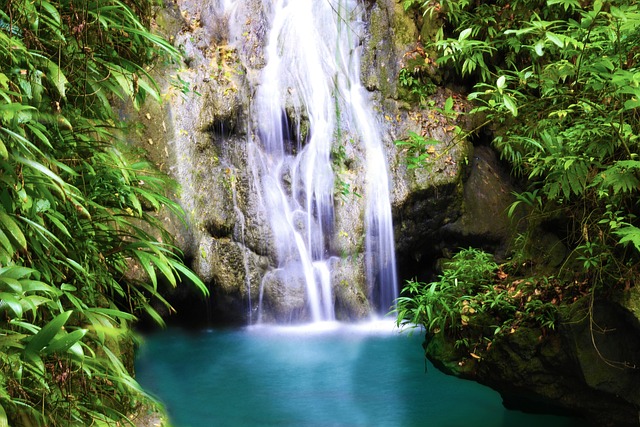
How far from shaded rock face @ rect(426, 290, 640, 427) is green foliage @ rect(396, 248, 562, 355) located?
3.6 inches

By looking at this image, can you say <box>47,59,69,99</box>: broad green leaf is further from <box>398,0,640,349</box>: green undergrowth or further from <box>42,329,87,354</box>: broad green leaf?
<box>398,0,640,349</box>: green undergrowth

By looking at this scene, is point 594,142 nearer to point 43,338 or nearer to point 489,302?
A: point 489,302

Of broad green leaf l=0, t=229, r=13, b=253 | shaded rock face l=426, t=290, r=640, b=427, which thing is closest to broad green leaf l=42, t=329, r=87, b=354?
broad green leaf l=0, t=229, r=13, b=253

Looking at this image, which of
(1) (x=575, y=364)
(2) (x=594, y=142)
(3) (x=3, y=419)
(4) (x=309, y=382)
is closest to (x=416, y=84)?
(4) (x=309, y=382)

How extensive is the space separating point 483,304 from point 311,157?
11.2 ft

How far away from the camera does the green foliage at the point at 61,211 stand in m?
1.71

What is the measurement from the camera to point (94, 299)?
247 cm

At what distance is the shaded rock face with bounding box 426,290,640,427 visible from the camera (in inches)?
128

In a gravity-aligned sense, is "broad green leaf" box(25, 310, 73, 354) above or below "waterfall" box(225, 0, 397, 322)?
below

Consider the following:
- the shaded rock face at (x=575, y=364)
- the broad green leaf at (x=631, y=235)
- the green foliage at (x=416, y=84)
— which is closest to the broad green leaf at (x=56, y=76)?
the broad green leaf at (x=631, y=235)

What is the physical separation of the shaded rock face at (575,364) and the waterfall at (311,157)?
2556 millimetres

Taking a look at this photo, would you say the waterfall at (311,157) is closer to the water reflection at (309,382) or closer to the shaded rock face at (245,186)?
the shaded rock face at (245,186)

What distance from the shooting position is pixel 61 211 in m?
2.29

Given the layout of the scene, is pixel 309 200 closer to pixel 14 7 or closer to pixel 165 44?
pixel 165 44
